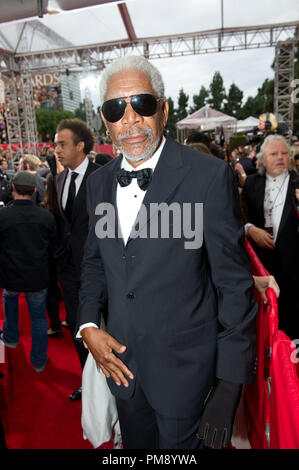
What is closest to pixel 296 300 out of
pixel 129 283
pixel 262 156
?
pixel 262 156

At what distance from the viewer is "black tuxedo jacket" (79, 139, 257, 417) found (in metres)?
1.23

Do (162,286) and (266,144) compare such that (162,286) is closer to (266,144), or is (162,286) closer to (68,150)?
(68,150)

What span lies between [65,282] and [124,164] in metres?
1.88

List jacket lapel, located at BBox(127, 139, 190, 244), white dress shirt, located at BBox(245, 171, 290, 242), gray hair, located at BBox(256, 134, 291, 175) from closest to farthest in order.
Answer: jacket lapel, located at BBox(127, 139, 190, 244)
white dress shirt, located at BBox(245, 171, 290, 242)
gray hair, located at BBox(256, 134, 291, 175)

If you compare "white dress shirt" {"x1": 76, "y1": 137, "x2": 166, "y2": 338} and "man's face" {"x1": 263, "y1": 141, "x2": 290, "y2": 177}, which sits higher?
"man's face" {"x1": 263, "y1": 141, "x2": 290, "y2": 177}

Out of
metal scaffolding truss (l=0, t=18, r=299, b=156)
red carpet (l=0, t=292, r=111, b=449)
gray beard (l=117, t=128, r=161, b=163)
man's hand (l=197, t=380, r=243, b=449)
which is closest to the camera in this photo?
man's hand (l=197, t=380, r=243, b=449)

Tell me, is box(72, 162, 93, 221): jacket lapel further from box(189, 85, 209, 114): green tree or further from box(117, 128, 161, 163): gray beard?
box(189, 85, 209, 114): green tree

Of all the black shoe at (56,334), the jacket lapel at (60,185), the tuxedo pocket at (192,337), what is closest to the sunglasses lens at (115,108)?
the tuxedo pocket at (192,337)

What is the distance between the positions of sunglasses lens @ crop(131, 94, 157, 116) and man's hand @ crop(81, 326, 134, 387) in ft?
3.14

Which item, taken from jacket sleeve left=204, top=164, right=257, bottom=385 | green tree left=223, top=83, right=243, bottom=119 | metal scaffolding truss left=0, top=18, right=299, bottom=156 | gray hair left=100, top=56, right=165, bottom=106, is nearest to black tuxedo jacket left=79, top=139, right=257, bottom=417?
jacket sleeve left=204, top=164, right=257, bottom=385

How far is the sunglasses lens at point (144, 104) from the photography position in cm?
136

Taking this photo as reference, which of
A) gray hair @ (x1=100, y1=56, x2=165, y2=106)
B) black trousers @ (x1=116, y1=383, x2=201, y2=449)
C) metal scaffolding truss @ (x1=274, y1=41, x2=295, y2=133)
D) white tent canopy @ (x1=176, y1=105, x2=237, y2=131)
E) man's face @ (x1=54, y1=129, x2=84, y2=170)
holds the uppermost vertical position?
metal scaffolding truss @ (x1=274, y1=41, x2=295, y2=133)

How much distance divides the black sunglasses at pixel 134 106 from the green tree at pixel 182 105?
78.3m

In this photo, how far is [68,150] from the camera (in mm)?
2941
